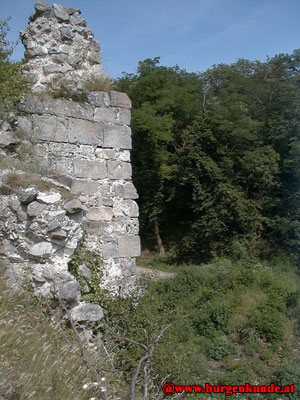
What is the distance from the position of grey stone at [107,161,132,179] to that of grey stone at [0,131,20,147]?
3.86 ft

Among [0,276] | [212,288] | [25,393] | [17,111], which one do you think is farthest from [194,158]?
[25,393]

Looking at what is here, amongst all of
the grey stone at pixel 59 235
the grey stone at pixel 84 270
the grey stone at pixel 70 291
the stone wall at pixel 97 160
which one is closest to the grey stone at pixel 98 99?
the stone wall at pixel 97 160

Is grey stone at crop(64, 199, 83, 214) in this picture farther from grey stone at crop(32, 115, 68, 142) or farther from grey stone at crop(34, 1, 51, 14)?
grey stone at crop(34, 1, 51, 14)

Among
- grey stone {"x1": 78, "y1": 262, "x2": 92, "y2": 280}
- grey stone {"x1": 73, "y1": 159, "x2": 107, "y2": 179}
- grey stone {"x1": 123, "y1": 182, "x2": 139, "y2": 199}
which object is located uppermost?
grey stone {"x1": 73, "y1": 159, "x2": 107, "y2": 179}

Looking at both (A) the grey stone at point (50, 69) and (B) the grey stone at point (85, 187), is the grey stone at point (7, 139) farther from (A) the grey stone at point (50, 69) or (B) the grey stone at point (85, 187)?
(A) the grey stone at point (50, 69)

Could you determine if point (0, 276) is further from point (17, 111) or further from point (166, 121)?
point (166, 121)

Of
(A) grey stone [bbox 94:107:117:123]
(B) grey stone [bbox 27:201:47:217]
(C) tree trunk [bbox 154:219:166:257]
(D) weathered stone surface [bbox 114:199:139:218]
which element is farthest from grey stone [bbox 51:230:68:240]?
(C) tree trunk [bbox 154:219:166:257]

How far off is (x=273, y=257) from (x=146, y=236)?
257 inches

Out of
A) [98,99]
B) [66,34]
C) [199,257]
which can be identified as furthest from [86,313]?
[199,257]

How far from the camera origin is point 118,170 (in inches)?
201

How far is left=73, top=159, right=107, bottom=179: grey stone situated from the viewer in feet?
15.9

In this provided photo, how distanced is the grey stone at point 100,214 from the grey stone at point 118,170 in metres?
0.43

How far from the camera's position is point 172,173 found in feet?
48.5

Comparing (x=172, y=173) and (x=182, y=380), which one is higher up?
(x=172, y=173)
